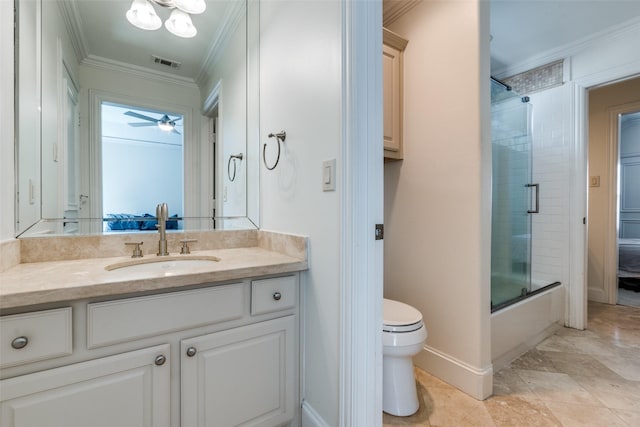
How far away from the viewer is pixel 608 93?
3.27 metres

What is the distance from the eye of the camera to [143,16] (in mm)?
1457

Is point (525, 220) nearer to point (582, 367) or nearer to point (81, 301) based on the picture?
point (582, 367)

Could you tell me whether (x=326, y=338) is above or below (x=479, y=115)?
below

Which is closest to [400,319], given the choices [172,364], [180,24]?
[172,364]

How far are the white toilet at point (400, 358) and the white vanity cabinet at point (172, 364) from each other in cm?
47

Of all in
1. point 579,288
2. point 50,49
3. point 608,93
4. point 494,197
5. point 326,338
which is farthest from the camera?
point 608,93

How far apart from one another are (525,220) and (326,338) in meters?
2.34

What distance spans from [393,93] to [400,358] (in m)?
1.61

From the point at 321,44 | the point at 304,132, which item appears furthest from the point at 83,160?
the point at 321,44

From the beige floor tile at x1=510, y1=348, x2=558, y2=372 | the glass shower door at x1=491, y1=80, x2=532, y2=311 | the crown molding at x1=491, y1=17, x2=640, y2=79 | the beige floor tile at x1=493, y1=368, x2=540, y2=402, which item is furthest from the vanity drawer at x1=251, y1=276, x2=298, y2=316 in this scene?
the crown molding at x1=491, y1=17, x2=640, y2=79

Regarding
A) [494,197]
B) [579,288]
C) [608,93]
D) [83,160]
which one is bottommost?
[579,288]

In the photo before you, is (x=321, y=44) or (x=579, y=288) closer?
(x=321, y=44)

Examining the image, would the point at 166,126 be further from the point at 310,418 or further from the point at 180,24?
the point at 310,418

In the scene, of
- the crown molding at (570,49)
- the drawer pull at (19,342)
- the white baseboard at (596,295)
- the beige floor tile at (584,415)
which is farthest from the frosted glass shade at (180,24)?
the white baseboard at (596,295)
